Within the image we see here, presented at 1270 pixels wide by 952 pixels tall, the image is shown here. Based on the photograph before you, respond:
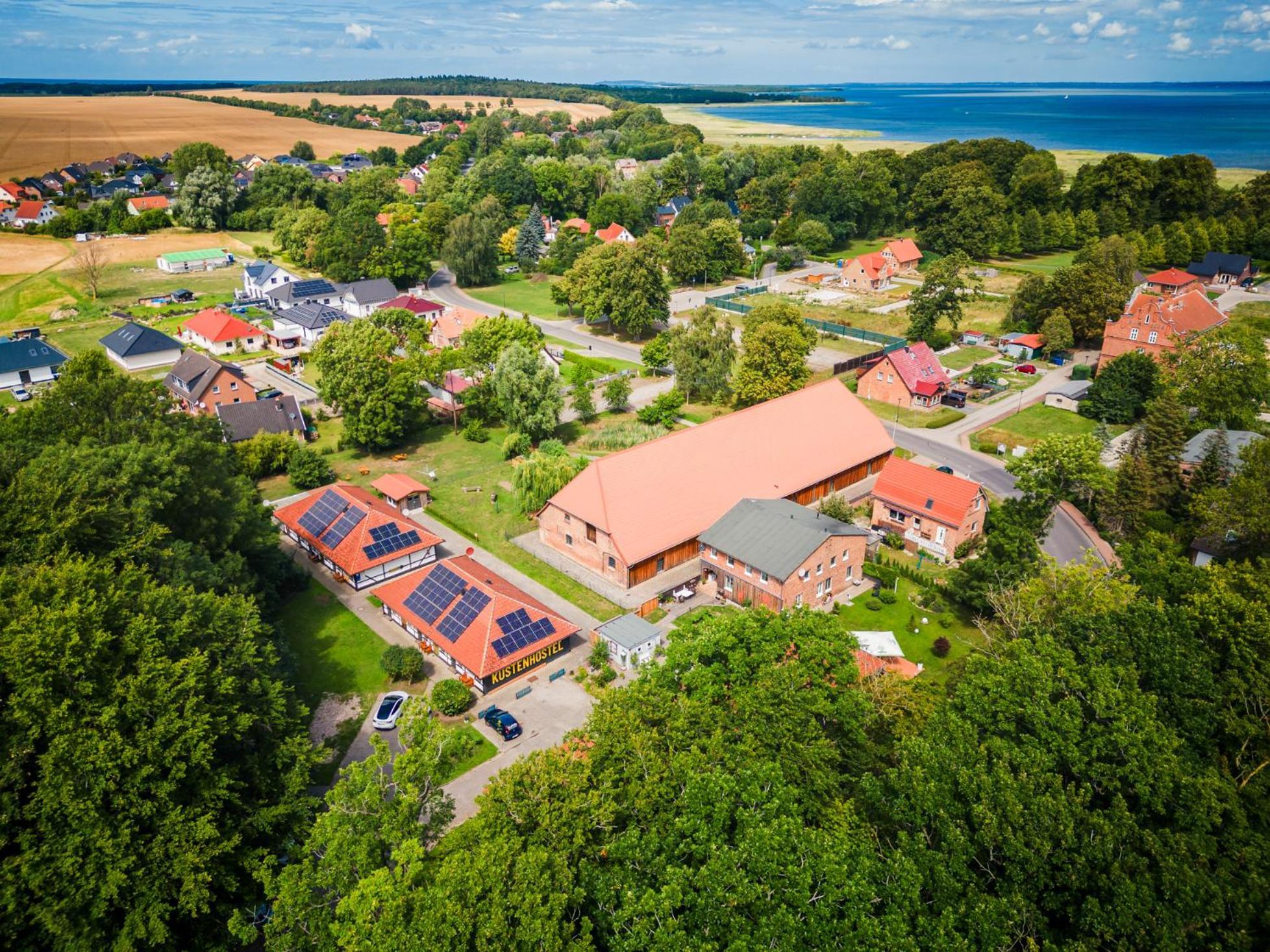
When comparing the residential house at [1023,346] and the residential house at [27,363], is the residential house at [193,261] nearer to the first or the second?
the residential house at [27,363]

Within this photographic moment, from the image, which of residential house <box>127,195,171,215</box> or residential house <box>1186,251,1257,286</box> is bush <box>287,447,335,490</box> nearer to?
residential house <box>1186,251,1257,286</box>

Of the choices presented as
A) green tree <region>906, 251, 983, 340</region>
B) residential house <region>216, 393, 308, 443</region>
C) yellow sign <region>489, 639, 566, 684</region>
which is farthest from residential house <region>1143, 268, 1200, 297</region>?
residential house <region>216, 393, 308, 443</region>

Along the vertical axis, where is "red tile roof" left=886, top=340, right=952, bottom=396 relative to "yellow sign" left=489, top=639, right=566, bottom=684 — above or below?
below

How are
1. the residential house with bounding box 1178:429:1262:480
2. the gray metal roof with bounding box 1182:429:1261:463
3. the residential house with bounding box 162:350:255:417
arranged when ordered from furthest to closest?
the residential house with bounding box 162:350:255:417, the gray metal roof with bounding box 1182:429:1261:463, the residential house with bounding box 1178:429:1262:480

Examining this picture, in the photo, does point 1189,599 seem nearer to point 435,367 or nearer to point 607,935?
point 607,935

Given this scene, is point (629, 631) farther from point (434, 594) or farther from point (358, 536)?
point (358, 536)

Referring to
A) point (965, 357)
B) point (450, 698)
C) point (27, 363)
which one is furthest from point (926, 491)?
point (27, 363)

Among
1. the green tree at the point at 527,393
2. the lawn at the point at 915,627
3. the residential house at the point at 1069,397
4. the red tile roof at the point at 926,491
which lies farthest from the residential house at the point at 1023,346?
the green tree at the point at 527,393
